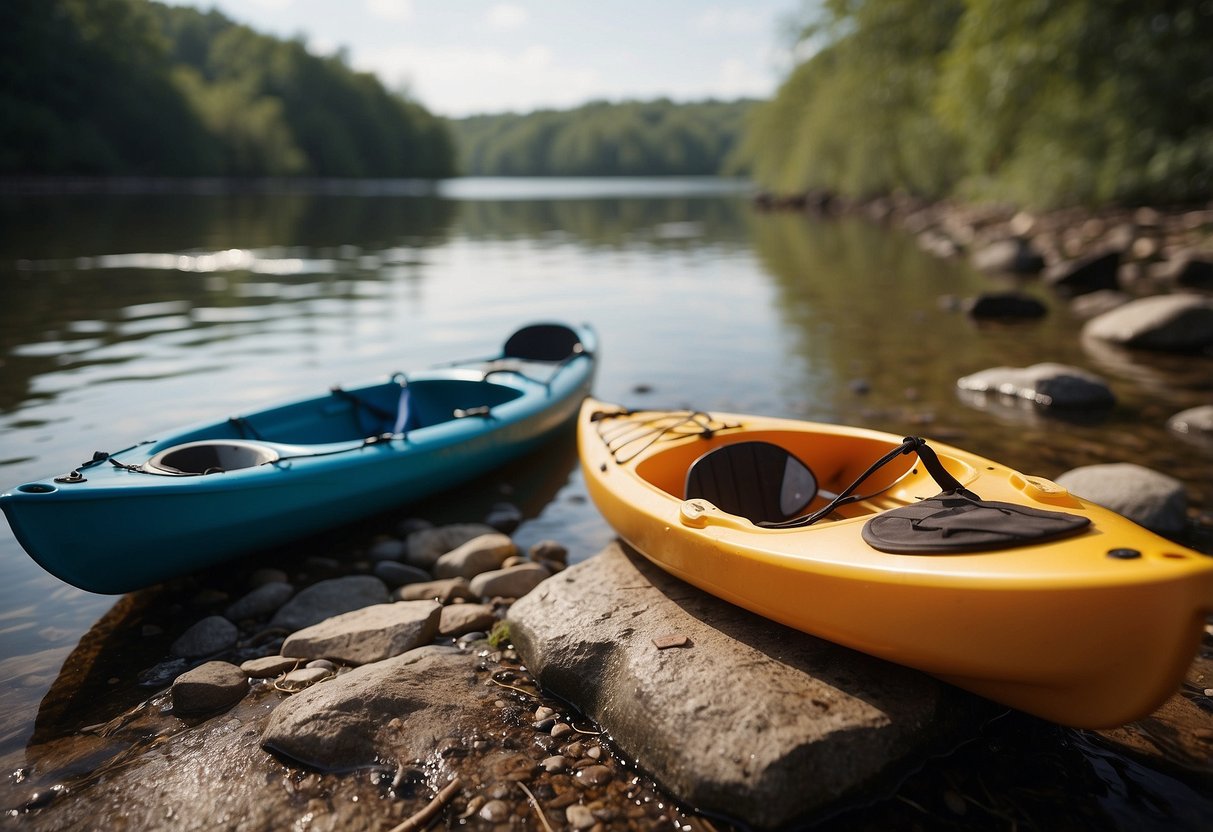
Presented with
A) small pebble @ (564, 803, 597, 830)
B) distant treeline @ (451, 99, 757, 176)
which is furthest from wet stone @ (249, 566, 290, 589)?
distant treeline @ (451, 99, 757, 176)

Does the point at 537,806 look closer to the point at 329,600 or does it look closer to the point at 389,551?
the point at 329,600

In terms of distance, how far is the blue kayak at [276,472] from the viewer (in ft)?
12.6

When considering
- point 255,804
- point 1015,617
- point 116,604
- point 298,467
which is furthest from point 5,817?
point 1015,617

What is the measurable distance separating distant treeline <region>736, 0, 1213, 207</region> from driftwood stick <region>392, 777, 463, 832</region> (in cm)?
1806

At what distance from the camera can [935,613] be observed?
109 inches

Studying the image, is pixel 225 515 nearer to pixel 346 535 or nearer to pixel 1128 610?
pixel 346 535

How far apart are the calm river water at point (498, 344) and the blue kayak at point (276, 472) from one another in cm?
21

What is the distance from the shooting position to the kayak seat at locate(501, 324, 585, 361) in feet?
25.2

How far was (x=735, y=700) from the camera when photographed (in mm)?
2973

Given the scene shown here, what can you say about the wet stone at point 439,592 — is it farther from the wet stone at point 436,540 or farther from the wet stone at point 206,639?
the wet stone at point 206,639

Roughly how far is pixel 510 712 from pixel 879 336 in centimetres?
941

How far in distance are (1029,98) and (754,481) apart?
18.1 metres

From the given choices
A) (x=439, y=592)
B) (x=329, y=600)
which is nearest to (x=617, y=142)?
(x=439, y=592)

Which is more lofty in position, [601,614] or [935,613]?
[935,613]
